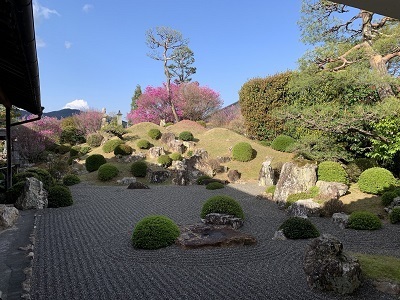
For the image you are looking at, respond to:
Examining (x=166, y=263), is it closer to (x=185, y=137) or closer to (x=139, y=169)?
(x=139, y=169)

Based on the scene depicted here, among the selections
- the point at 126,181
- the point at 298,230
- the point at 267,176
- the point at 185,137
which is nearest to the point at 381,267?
the point at 298,230

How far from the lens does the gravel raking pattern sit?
510 cm

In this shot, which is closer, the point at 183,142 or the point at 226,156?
the point at 226,156

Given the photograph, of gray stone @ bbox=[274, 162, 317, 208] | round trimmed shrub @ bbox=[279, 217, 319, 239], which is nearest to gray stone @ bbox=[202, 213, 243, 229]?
round trimmed shrub @ bbox=[279, 217, 319, 239]

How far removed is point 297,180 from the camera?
14.2m

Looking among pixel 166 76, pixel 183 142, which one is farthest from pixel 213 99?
pixel 183 142

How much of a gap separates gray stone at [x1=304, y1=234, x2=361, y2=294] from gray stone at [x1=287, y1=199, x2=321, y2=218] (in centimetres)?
657

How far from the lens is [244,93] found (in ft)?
96.5

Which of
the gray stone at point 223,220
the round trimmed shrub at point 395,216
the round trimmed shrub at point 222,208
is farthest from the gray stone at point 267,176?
the gray stone at point 223,220

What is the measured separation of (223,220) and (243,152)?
15.4m

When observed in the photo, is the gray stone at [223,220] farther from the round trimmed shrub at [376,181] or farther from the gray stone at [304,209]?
the round trimmed shrub at [376,181]

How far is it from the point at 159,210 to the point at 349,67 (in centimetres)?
1084

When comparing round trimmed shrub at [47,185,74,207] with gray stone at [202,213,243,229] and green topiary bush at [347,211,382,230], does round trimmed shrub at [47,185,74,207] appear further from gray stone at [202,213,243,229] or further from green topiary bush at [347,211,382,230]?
green topiary bush at [347,211,382,230]

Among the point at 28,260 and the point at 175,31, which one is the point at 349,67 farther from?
the point at 175,31
